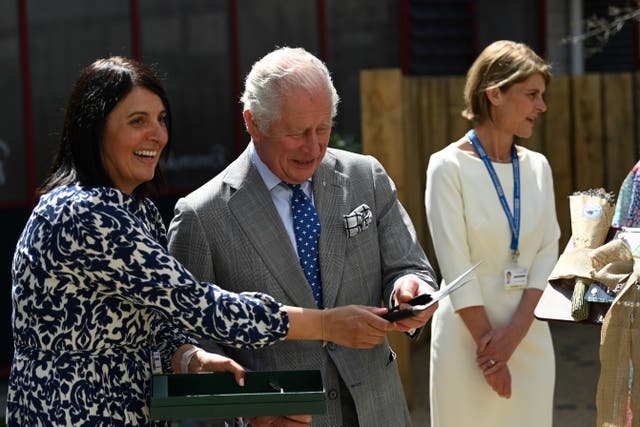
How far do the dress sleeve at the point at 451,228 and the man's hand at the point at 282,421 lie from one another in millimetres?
1940

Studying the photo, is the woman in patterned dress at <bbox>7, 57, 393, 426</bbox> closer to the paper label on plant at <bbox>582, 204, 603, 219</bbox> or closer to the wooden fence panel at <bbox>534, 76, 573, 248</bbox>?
the paper label on plant at <bbox>582, 204, 603, 219</bbox>

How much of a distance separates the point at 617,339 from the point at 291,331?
1096mm

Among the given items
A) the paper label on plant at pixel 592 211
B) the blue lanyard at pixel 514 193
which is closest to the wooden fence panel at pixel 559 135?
the blue lanyard at pixel 514 193

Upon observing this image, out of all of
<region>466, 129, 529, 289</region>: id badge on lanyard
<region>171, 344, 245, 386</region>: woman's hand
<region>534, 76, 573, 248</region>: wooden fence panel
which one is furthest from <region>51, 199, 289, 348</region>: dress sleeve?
<region>534, 76, 573, 248</region>: wooden fence panel

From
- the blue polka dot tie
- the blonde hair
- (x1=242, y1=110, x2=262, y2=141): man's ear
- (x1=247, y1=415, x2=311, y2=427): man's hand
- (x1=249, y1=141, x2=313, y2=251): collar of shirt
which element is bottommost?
(x1=247, y1=415, x2=311, y2=427): man's hand

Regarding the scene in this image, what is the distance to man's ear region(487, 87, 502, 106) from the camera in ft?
16.1

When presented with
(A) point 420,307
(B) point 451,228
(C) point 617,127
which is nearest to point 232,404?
(A) point 420,307

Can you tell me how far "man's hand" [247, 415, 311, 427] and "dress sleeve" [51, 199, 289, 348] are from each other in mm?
248

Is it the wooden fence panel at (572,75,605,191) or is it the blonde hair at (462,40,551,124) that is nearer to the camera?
the blonde hair at (462,40,551,124)

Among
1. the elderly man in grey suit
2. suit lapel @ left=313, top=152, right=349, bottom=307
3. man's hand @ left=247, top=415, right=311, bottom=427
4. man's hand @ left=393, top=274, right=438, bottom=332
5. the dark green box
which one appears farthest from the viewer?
suit lapel @ left=313, top=152, right=349, bottom=307

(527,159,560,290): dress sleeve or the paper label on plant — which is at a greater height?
the paper label on plant

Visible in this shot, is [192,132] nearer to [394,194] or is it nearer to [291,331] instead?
[394,194]

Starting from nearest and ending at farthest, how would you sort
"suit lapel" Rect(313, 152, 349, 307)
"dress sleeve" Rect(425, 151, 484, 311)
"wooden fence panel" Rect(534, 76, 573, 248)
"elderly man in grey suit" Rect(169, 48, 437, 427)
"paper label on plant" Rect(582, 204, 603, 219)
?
"elderly man in grey suit" Rect(169, 48, 437, 427) < "suit lapel" Rect(313, 152, 349, 307) < "paper label on plant" Rect(582, 204, 603, 219) < "dress sleeve" Rect(425, 151, 484, 311) < "wooden fence panel" Rect(534, 76, 573, 248)

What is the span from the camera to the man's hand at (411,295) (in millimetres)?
3061
